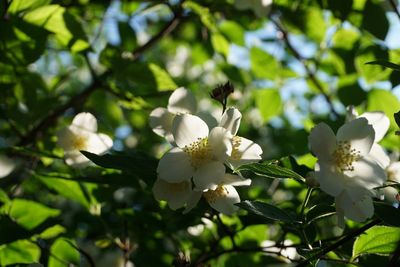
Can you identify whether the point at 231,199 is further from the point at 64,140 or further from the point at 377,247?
the point at 64,140

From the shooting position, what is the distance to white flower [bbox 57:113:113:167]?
1521mm

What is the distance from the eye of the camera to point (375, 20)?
181 centimetres

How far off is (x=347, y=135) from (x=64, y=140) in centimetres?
81

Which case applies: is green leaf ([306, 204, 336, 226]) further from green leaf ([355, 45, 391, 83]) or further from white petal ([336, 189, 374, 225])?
green leaf ([355, 45, 391, 83])

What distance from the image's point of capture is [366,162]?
44.4 inches

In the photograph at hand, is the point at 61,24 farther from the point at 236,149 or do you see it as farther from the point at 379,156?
the point at 379,156

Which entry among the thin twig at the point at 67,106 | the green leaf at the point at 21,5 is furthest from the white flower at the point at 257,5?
the green leaf at the point at 21,5

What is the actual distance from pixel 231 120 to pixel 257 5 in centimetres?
97

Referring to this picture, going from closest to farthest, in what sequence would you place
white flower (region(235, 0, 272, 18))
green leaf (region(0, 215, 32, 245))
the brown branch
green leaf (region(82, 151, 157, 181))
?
1. green leaf (region(82, 151, 157, 181))
2. green leaf (region(0, 215, 32, 245))
3. white flower (region(235, 0, 272, 18))
4. the brown branch

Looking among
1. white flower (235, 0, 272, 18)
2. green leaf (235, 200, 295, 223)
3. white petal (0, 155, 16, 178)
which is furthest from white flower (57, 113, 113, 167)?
white flower (235, 0, 272, 18)

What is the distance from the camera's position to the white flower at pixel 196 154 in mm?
1154

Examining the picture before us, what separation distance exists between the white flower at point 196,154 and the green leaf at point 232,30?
1.24 meters

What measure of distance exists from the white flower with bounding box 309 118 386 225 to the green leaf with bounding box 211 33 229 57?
4.02ft

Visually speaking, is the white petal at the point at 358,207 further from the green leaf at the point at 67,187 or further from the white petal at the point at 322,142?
the green leaf at the point at 67,187
